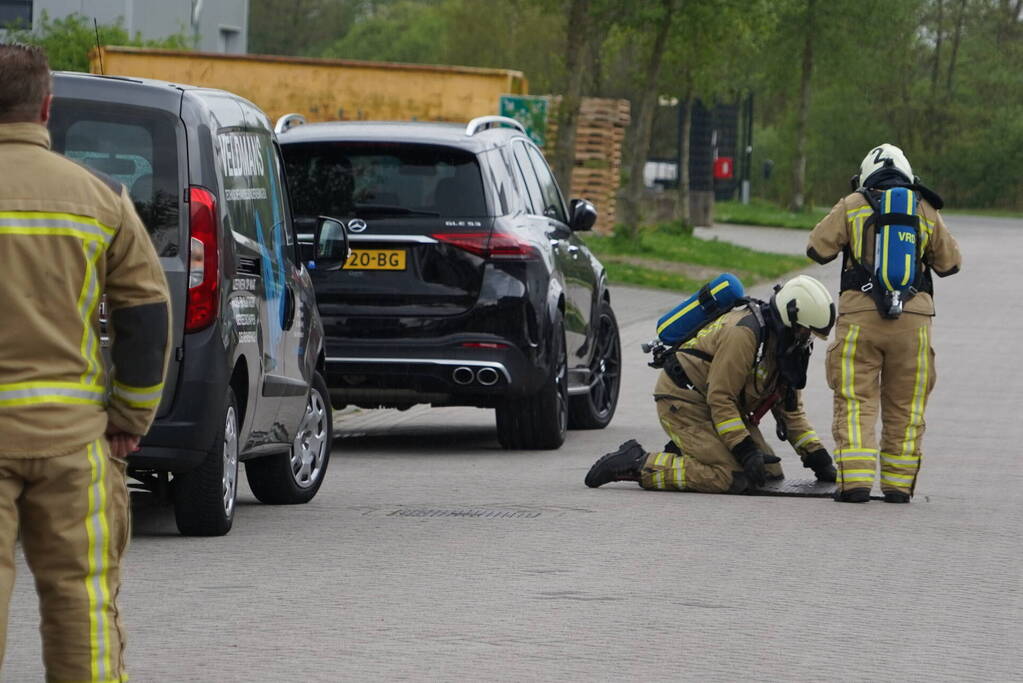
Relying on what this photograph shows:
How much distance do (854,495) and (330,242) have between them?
274 cm

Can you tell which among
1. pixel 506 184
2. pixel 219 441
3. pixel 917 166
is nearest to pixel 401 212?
pixel 506 184

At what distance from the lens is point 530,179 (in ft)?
41.2

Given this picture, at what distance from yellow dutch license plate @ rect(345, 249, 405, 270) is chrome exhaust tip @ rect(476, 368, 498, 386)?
2.32 ft

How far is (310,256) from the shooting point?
9734 mm

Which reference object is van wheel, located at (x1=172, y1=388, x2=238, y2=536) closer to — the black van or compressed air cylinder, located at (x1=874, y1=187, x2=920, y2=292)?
the black van

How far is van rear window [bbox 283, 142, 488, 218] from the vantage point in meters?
11.4

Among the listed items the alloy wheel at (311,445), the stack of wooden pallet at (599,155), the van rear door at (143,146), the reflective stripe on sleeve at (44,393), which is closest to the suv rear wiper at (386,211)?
the alloy wheel at (311,445)

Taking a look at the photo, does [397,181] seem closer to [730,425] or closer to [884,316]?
[730,425]

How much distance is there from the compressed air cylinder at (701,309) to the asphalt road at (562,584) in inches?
32.1

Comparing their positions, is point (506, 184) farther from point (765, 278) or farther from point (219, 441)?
point (765, 278)

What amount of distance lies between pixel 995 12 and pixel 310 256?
70.0m

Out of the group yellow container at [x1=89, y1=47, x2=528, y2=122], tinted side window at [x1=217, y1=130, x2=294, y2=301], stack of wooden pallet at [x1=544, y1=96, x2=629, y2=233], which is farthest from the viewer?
stack of wooden pallet at [x1=544, y1=96, x2=629, y2=233]

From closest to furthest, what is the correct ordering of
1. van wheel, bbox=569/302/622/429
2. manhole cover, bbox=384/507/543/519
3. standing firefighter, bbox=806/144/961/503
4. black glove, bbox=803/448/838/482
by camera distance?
manhole cover, bbox=384/507/543/519
standing firefighter, bbox=806/144/961/503
black glove, bbox=803/448/838/482
van wheel, bbox=569/302/622/429

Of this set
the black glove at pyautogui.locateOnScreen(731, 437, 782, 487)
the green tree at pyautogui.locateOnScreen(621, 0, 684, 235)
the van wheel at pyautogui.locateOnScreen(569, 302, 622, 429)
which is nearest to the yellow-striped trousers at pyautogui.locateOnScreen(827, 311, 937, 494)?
the black glove at pyautogui.locateOnScreen(731, 437, 782, 487)
